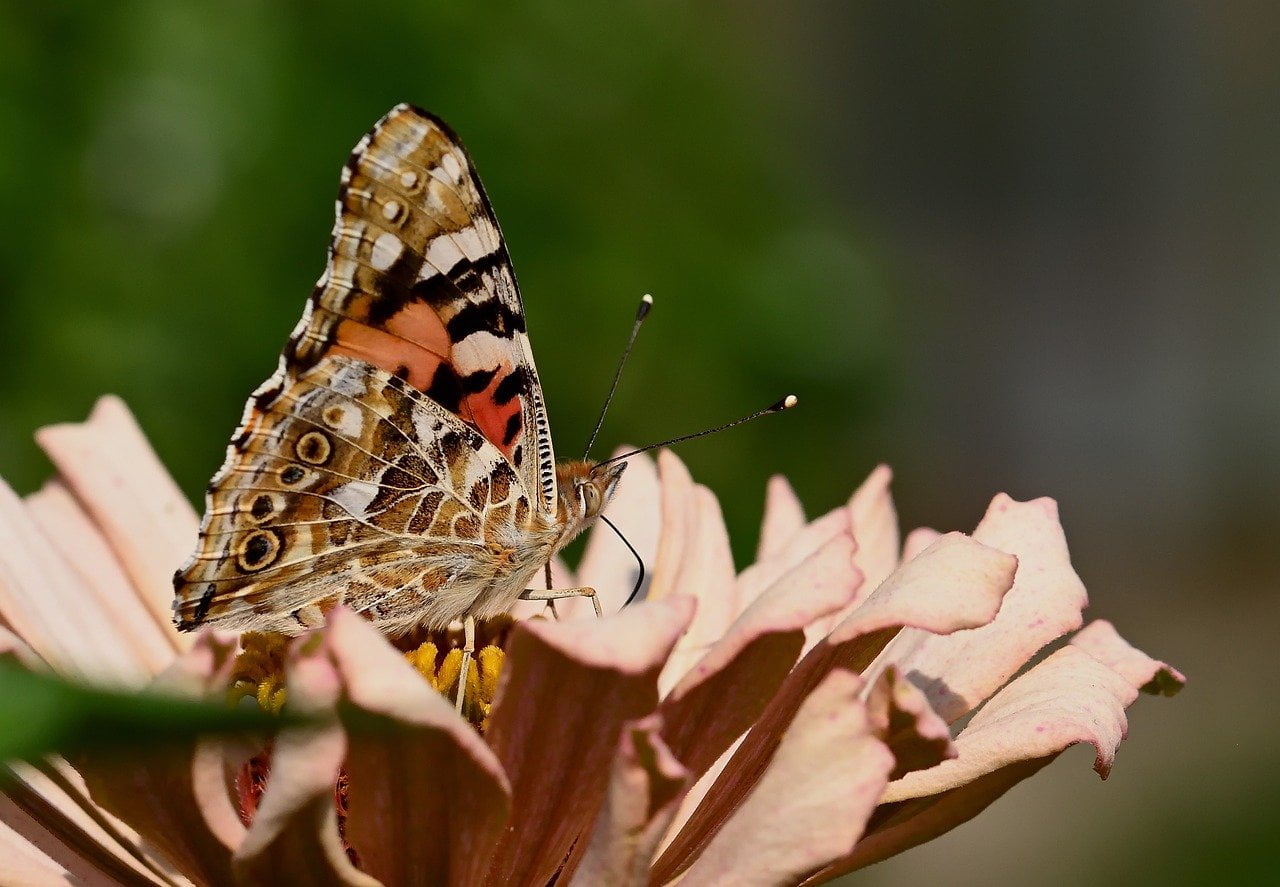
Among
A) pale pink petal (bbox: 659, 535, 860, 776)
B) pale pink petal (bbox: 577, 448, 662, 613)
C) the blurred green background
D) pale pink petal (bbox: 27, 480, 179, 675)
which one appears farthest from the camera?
the blurred green background

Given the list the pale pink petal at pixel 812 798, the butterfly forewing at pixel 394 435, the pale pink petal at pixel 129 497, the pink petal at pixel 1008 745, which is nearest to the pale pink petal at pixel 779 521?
the butterfly forewing at pixel 394 435

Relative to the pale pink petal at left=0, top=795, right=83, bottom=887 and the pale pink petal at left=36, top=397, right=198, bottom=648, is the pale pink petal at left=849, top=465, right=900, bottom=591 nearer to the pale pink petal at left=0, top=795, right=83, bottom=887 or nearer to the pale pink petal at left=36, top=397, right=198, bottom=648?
the pale pink petal at left=36, top=397, right=198, bottom=648

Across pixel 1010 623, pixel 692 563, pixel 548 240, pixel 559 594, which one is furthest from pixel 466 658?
pixel 548 240

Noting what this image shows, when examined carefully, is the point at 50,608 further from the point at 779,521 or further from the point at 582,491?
the point at 779,521

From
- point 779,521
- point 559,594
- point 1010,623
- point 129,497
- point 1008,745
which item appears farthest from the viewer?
point 779,521

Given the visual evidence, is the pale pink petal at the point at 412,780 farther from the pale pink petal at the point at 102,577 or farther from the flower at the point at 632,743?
the pale pink petal at the point at 102,577

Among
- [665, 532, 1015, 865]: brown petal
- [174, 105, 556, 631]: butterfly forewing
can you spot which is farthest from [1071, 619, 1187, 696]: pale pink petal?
[174, 105, 556, 631]: butterfly forewing

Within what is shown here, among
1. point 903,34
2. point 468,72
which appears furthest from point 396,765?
point 903,34

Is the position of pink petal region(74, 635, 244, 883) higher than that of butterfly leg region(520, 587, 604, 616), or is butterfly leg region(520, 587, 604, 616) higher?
pink petal region(74, 635, 244, 883)
